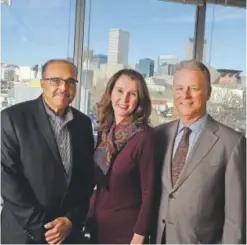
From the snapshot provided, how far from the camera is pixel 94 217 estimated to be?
76.9 inches

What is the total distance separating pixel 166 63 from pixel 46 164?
989mm

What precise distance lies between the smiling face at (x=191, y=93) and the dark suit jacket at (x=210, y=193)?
3.8 inches

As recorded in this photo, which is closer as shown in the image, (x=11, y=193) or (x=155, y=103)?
(x=11, y=193)

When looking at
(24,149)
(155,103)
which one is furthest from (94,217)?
(155,103)

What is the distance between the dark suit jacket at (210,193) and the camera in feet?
5.87

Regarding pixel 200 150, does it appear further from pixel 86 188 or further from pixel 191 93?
pixel 86 188

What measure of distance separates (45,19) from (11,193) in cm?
100

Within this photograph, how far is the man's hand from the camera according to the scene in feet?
6.06

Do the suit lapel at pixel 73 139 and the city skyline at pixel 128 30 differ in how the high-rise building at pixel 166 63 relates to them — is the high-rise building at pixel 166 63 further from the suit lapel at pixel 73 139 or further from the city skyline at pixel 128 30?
the suit lapel at pixel 73 139

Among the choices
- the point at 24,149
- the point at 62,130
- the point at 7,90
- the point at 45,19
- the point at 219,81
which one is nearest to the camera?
the point at 24,149

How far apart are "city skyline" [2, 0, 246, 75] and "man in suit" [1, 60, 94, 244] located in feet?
1.03

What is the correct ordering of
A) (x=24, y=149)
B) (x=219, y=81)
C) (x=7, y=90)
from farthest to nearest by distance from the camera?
(x=219, y=81)
(x=7, y=90)
(x=24, y=149)

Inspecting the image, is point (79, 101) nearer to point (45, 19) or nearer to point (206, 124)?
point (45, 19)

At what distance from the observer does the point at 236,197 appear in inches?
70.9
